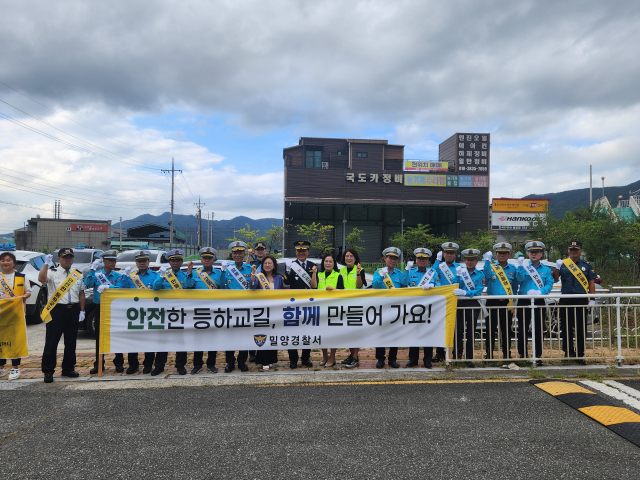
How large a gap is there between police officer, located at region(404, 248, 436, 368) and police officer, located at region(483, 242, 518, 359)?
0.85 metres

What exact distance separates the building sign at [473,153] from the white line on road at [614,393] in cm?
4513

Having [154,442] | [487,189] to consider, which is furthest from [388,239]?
[154,442]

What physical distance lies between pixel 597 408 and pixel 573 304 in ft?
7.79

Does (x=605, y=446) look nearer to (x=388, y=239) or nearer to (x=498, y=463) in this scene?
(x=498, y=463)

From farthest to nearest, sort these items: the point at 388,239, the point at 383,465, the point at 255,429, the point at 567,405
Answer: the point at 388,239 → the point at 567,405 → the point at 255,429 → the point at 383,465

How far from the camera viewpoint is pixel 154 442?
363 centimetres

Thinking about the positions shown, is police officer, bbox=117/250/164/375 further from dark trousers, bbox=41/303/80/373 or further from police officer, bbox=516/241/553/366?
police officer, bbox=516/241/553/366

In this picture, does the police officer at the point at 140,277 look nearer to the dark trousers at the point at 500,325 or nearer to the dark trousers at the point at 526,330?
the dark trousers at the point at 500,325

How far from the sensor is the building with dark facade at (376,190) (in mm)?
44781

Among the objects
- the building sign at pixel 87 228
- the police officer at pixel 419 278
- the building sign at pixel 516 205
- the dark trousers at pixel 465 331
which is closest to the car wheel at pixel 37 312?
the police officer at pixel 419 278

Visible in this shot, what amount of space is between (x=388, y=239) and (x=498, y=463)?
43952mm

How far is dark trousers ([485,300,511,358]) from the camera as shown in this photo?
5.97 metres

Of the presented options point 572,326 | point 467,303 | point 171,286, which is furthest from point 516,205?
point 171,286

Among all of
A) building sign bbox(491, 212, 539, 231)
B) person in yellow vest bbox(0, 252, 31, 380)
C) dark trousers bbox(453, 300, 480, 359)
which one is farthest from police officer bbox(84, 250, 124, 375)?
building sign bbox(491, 212, 539, 231)
